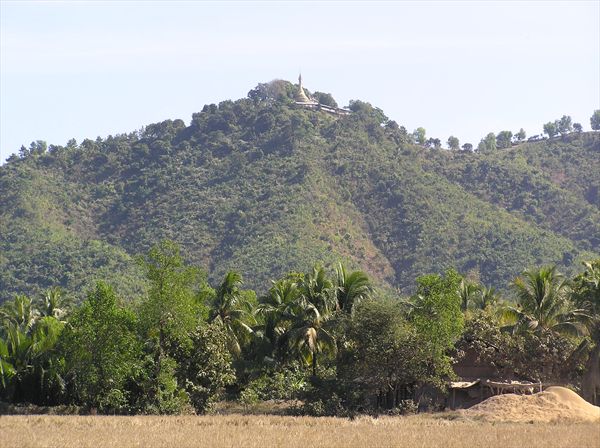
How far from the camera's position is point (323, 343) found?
59531mm

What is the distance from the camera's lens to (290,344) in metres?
60.0

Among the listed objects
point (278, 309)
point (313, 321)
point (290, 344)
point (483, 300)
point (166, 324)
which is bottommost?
point (290, 344)

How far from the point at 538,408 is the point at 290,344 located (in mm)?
15769

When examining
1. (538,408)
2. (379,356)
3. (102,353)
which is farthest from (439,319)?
(102,353)

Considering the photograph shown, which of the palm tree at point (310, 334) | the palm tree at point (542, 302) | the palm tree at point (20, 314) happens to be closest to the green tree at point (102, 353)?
the palm tree at point (310, 334)

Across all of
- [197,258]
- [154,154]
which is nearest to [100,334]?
[197,258]

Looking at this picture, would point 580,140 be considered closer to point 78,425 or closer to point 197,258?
point 197,258

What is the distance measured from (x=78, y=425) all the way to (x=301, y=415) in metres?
13.7

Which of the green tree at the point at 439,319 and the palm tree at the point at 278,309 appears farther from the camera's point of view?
the palm tree at the point at 278,309

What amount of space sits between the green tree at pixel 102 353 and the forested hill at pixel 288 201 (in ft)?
219

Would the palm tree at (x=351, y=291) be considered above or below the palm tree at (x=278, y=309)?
above

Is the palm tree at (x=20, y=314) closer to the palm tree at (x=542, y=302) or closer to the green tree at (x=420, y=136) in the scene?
the palm tree at (x=542, y=302)

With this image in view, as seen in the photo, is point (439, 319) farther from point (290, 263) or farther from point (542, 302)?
point (290, 263)

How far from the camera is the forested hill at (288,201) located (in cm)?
13738
